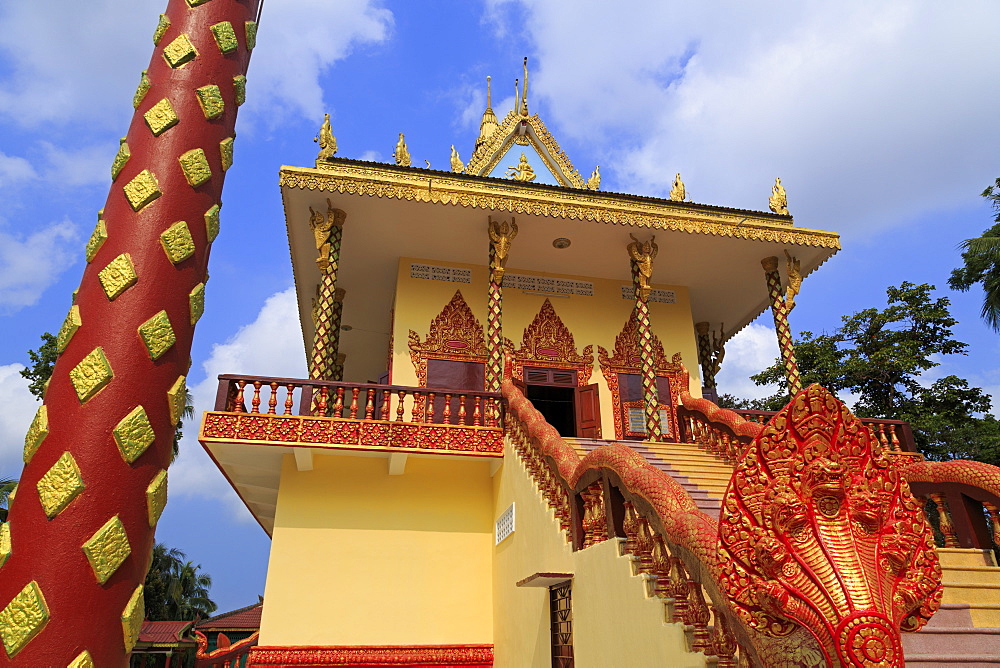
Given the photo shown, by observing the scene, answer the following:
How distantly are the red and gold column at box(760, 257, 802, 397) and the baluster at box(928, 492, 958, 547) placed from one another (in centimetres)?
401

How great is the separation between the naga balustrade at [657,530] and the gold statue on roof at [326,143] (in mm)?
6125

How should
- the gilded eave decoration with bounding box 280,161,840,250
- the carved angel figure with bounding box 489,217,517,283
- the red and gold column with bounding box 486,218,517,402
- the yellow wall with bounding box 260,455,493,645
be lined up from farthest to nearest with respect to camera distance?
the carved angel figure with bounding box 489,217,517,283, the gilded eave decoration with bounding box 280,161,840,250, the red and gold column with bounding box 486,218,517,402, the yellow wall with bounding box 260,455,493,645

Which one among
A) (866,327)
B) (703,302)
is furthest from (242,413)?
(866,327)

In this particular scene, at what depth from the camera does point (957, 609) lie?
3982 millimetres

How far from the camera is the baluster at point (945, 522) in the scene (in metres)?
5.29

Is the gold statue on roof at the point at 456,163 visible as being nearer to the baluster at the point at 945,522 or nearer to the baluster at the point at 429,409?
the baluster at the point at 429,409

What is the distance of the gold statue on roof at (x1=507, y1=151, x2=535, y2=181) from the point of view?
12.1m

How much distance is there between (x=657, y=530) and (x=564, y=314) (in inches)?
325

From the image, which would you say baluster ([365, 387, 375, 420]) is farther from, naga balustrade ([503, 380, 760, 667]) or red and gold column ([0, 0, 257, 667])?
red and gold column ([0, 0, 257, 667])

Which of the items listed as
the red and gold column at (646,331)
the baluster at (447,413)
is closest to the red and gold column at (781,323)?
the red and gold column at (646,331)

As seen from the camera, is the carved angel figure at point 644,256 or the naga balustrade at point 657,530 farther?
the carved angel figure at point 644,256

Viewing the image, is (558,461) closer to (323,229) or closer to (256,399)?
(256,399)

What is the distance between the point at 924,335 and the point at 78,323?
783 inches

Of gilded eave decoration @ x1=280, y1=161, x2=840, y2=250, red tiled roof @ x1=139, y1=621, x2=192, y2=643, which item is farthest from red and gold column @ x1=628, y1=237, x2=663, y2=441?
red tiled roof @ x1=139, y1=621, x2=192, y2=643
